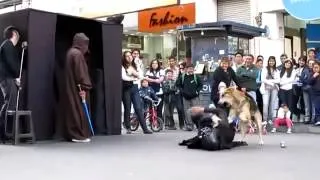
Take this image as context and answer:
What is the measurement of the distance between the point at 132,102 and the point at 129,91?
367mm

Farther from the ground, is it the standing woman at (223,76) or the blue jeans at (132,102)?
the standing woman at (223,76)

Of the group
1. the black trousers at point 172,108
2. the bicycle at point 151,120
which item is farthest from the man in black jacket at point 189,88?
the bicycle at point 151,120

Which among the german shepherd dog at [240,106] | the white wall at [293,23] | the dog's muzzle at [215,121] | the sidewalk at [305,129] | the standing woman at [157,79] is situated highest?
the white wall at [293,23]

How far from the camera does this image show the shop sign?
2381cm

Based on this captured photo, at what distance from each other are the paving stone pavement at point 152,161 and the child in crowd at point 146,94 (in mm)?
3462

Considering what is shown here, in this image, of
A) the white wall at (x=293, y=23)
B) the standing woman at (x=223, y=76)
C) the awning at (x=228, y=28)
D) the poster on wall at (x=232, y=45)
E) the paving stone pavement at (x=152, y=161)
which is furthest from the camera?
the white wall at (x=293, y=23)

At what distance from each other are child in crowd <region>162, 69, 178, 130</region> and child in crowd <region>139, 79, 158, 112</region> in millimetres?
433

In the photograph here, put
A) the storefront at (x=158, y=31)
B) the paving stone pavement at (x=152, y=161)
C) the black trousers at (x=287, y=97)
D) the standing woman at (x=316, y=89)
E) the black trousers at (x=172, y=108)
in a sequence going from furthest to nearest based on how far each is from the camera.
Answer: the storefront at (x=158, y=31), the black trousers at (x=172, y=108), the black trousers at (x=287, y=97), the standing woman at (x=316, y=89), the paving stone pavement at (x=152, y=161)

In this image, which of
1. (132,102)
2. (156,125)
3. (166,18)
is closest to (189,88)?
(156,125)

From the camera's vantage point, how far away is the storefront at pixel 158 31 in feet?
79.0

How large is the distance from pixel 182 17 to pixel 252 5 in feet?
10.7

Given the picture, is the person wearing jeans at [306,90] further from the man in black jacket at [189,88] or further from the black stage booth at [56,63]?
the black stage booth at [56,63]

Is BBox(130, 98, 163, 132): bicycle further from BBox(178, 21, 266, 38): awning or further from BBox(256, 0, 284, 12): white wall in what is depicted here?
BBox(256, 0, 284, 12): white wall

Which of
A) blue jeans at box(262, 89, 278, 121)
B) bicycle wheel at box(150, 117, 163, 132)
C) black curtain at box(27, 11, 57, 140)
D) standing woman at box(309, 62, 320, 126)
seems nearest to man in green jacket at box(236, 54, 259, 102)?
blue jeans at box(262, 89, 278, 121)
